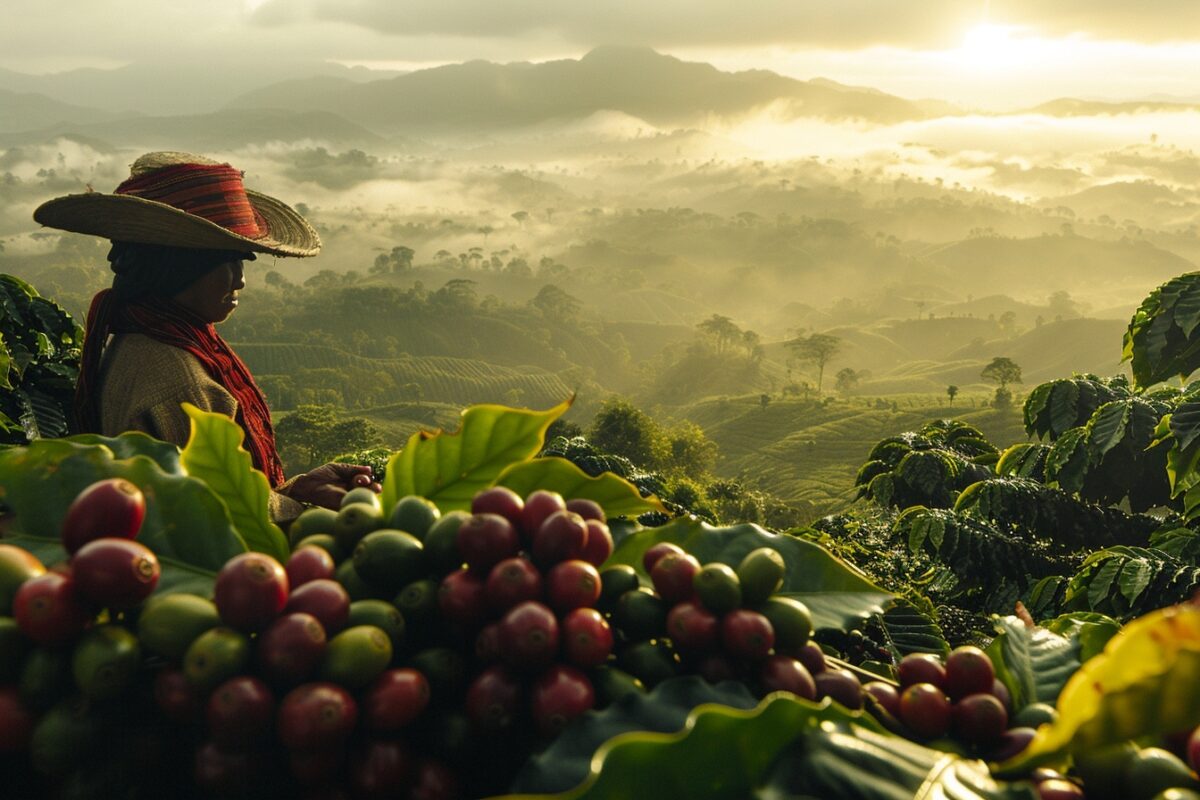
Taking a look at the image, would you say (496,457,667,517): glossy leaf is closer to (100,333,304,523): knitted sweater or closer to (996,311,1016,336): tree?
(100,333,304,523): knitted sweater

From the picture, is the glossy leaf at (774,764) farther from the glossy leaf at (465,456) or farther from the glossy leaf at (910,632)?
the glossy leaf at (910,632)

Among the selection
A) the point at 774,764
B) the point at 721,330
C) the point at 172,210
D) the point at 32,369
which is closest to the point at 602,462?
the point at 32,369

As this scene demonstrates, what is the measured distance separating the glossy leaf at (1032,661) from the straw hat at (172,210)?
263 cm

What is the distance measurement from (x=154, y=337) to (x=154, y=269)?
28cm

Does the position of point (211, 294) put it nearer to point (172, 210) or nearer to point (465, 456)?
point (172, 210)

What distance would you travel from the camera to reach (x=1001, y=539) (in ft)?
41.1

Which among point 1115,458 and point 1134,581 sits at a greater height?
point 1134,581

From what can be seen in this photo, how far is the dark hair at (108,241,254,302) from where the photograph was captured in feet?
9.66

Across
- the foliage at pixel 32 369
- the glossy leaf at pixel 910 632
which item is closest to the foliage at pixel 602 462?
the foliage at pixel 32 369

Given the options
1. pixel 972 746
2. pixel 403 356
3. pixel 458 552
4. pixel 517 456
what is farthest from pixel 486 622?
pixel 403 356

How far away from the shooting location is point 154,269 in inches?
116

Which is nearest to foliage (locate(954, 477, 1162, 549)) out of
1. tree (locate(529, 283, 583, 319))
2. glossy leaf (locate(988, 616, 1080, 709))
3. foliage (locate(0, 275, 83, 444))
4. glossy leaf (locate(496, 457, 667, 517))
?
foliage (locate(0, 275, 83, 444))

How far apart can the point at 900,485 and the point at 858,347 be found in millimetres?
189207

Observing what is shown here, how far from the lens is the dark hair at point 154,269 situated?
2943 mm
